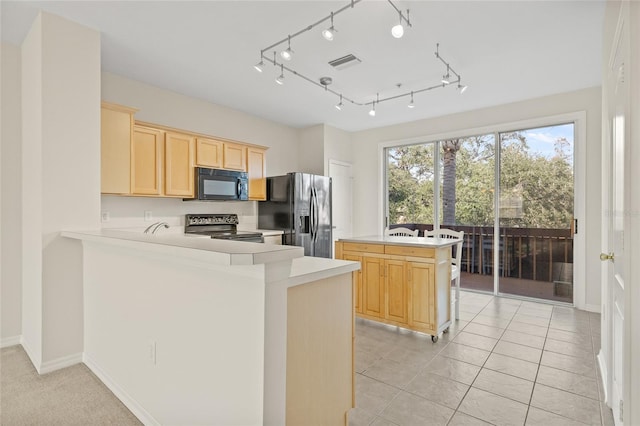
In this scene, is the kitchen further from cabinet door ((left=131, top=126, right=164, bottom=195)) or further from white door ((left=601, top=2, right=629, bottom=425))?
white door ((left=601, top=2, right=629, bottom=425))

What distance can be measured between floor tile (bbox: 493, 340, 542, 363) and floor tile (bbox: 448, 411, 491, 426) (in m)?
1.08

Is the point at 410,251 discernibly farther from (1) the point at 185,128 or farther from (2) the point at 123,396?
(1) the point at 185,128

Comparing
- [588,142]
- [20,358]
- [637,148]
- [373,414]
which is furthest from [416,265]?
[20,358]

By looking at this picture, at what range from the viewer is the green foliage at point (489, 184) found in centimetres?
429

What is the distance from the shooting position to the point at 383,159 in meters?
5.84

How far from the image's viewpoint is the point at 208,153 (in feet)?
13.2

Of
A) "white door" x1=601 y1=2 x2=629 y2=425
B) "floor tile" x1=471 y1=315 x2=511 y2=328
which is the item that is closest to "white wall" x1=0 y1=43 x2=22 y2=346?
"white door" x1=601 y1=2 x2=629 y2=425

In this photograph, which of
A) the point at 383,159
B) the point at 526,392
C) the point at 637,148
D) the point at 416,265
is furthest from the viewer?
the point at 383,159

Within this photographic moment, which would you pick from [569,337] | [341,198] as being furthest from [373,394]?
[341,198]

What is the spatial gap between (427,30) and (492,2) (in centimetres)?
50

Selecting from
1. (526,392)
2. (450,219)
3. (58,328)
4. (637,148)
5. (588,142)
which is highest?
(588,142)

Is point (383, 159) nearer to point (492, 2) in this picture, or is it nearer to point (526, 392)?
point (492, 2)

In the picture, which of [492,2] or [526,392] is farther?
[492,2]

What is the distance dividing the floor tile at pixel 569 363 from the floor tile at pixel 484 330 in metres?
0.46
